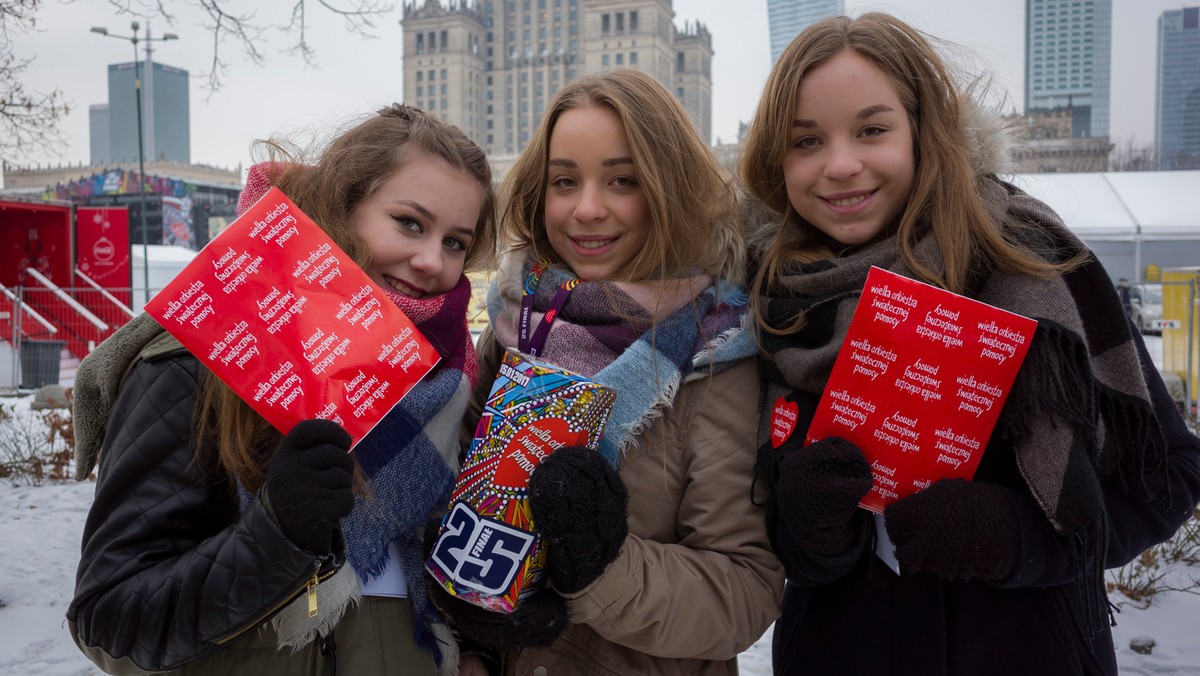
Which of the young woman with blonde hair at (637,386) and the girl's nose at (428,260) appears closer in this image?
the young woman with blonde hair at (637,386)

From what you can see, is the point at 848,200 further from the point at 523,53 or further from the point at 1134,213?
the point at 523,53

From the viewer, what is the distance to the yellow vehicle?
8.80 metres

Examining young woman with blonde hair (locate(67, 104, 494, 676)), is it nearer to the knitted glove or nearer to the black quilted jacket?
the black quilted jacket

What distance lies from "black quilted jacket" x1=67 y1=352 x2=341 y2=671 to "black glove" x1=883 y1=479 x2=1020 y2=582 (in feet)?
3.48

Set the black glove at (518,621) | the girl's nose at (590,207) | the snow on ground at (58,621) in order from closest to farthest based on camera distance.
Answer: the black glove at (518,621) → the girl's nose at (590,207) → the snow on ground at (58,621)

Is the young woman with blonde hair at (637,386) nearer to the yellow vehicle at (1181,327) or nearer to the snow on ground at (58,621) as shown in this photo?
the snow on ground at (58,621)

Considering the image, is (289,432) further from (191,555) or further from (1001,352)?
(1001,352)

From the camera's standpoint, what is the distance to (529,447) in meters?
1.57

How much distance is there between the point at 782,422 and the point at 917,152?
26.4 inches

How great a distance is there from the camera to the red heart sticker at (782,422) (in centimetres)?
173

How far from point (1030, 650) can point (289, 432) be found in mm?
1489

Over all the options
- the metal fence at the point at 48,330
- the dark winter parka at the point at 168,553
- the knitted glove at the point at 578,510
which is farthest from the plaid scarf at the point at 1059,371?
the metal fence at the point at 48,330

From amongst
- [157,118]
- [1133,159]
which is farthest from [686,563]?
[157,118]

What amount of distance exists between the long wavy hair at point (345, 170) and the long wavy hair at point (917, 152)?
0.68m
